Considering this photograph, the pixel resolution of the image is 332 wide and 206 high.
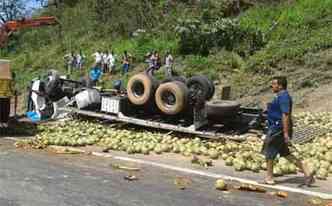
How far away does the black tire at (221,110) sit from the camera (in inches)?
593

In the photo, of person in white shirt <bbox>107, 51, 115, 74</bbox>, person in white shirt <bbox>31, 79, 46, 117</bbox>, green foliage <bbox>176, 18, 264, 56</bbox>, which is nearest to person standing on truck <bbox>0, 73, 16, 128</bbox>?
person in white shirt <bbox>31, 79, 46, 117</bbox>

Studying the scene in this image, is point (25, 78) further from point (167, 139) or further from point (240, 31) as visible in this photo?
point (167, 139)

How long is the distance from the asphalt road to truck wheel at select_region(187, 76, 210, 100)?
4334mm

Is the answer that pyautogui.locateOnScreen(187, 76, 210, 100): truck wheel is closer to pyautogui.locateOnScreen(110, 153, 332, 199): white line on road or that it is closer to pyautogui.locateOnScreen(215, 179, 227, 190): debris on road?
pyautogui.locateOnScreen(110, 153, 332, 199): white line on road

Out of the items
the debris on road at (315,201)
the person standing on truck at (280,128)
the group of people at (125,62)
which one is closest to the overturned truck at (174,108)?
the person standing on truck at (280,128)

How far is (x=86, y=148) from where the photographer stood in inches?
551

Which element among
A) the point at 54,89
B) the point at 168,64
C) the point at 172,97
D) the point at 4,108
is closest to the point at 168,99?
the point at 172,97

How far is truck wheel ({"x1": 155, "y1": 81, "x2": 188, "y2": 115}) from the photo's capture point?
50.2 ft

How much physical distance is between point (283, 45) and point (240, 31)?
3142 millimetres

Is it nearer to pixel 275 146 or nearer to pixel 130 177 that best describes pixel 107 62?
pixel 130 177

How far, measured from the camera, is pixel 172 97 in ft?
51.0

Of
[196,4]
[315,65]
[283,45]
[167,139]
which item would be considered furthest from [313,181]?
[196,4]

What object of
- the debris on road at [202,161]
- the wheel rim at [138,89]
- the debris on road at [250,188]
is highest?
the wheel rim at [138,89]

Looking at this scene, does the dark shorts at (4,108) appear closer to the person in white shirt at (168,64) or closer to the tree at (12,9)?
the person in white shirt at (168,64)
